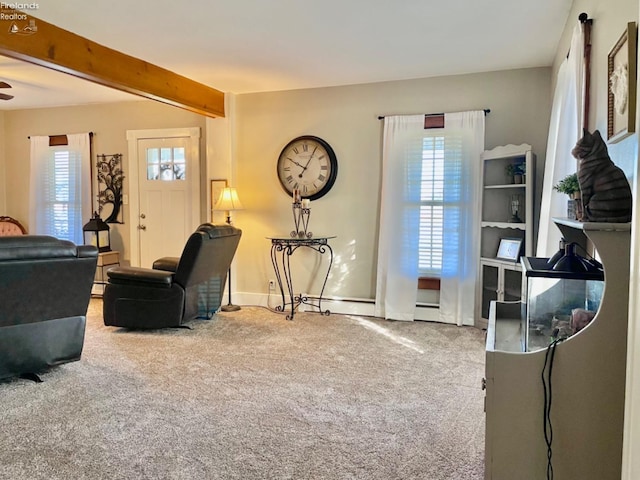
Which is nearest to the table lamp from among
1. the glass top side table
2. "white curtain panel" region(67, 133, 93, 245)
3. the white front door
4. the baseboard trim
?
the baseboard trim

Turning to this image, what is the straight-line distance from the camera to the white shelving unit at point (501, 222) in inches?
163

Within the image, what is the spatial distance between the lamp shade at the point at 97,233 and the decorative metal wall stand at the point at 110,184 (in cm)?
18

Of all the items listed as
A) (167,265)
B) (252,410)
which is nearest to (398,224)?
(167,265)

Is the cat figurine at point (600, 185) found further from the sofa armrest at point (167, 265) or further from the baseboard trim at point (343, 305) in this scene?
the sofa armrest at point (167, 265)

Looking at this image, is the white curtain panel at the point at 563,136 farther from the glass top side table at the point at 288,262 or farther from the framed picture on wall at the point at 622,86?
the glass top side table at the point at 288,262

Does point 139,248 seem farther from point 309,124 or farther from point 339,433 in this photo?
point 339,433

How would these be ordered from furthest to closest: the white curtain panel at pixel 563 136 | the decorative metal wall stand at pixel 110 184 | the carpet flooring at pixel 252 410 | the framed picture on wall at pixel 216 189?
the decorative metal wall stand at pixel 110 184 → the framed picture on wall at pixel 216 189 → the white curtain panel at pixel 563 136 → the carpet flooring at pixel 252 410

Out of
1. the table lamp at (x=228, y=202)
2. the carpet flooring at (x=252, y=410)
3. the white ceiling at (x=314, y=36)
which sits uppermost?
the white ceiling at (x=314, y=36)

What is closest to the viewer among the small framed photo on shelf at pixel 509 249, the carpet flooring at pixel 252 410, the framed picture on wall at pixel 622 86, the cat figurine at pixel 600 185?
the cat figurine at pixel 600 185

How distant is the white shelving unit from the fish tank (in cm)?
235

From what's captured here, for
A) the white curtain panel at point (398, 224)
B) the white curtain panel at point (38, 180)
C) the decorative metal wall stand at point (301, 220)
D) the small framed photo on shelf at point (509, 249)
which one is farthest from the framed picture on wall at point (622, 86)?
the white curtain panel at point (38, 180)

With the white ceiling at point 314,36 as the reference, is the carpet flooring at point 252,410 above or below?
below

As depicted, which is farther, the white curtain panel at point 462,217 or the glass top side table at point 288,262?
the glass top side table at point 288,262

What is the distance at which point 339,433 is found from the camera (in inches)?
95.0
